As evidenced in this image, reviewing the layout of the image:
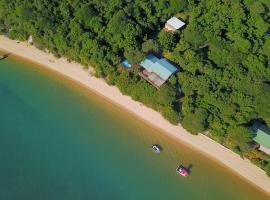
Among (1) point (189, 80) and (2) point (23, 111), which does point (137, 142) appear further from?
(2) point (23, 111)

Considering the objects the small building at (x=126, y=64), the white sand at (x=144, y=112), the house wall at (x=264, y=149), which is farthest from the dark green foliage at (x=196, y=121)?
the small building at (x=126, y=64)

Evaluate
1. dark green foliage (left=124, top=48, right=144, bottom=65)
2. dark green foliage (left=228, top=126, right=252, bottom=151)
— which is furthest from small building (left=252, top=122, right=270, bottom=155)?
dark green foliage (left=124, top=48, right=144, bottom=65)

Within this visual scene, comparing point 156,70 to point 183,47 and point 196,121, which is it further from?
point 196,121

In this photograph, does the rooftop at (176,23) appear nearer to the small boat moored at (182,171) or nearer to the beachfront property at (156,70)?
the beachfront property at (156,70)

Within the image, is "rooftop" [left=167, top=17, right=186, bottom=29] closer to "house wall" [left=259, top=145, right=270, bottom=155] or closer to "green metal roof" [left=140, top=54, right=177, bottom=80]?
"green metal roof" [left=140, top=54, right=177, bottom=80]

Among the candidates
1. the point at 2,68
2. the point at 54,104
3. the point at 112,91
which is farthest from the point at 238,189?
the point at 2,68
